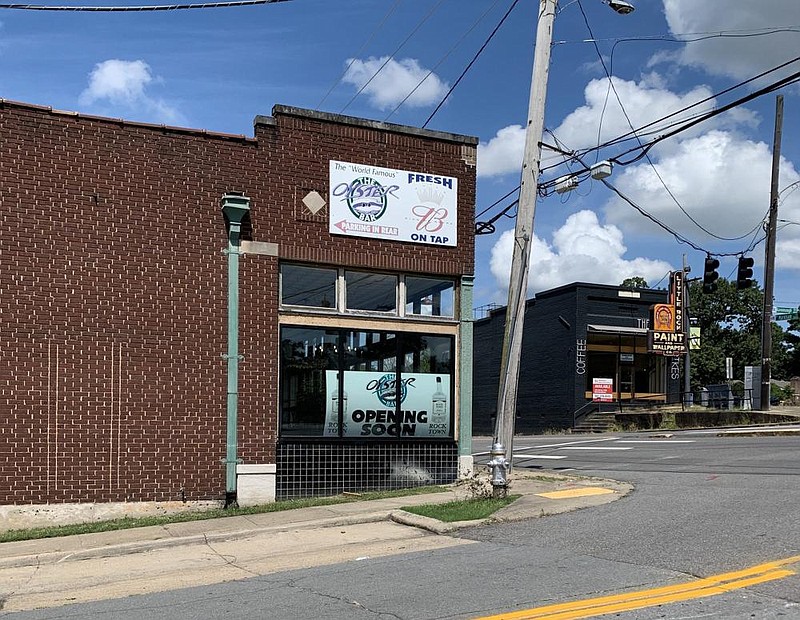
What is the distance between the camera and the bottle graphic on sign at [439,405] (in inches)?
579

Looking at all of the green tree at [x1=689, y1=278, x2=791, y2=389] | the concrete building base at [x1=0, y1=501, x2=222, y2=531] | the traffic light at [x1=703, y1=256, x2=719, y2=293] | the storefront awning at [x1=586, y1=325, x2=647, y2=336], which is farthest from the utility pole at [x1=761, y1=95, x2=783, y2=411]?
the green tree at [x1=689, y1=278, x2=791, y2=389]

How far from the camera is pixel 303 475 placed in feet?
44.9

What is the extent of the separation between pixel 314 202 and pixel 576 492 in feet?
20.4

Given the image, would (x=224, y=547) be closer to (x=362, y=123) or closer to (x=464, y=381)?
(x=464, y=381)

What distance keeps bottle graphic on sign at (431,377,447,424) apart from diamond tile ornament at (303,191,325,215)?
A: 3590mm

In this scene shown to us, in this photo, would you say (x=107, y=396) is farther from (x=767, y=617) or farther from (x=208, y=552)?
(x=767, y=617)

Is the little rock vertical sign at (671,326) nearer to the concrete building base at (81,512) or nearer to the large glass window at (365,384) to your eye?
the large glass window at (365,384)

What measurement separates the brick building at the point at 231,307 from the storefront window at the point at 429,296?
30 millimetres

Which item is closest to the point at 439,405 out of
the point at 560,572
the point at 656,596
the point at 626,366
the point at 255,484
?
the point at 255,484

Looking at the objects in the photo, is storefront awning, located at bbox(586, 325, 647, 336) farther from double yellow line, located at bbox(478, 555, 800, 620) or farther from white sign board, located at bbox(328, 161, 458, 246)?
double yellow line, located at bbox(478, 555, 800, 620)

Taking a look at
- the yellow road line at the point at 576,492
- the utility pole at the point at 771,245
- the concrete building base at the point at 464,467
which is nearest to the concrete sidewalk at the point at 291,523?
the yellow road line at the point at 576,492

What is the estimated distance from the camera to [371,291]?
14516mm

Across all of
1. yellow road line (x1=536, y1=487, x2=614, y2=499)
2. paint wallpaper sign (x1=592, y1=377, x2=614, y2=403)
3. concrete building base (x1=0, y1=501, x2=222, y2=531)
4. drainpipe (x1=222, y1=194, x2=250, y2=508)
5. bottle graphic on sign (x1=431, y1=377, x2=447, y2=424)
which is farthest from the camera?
paint wallpaper sign (x1=592, y1=377, x2=614, y2=403)

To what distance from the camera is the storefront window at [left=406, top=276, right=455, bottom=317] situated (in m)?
14.8
